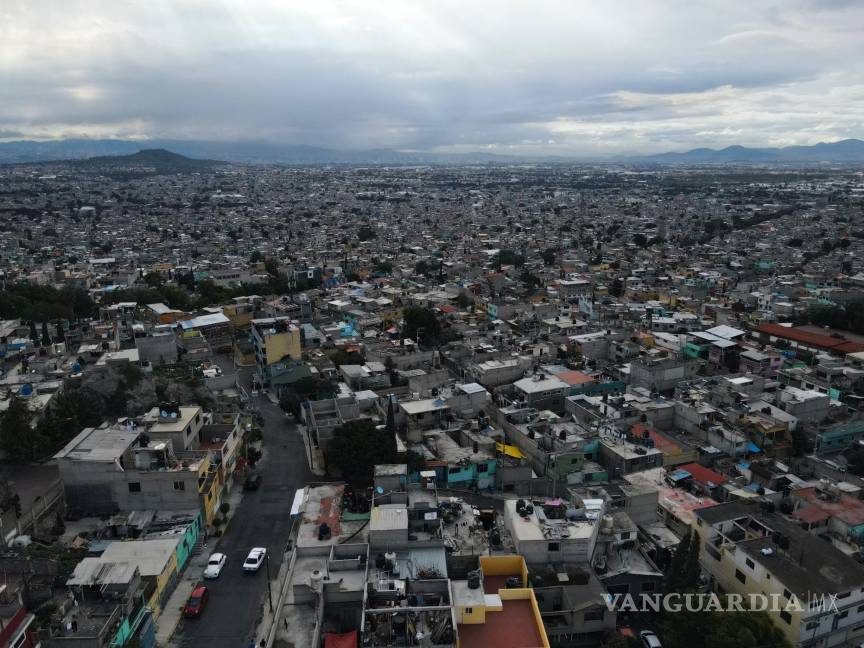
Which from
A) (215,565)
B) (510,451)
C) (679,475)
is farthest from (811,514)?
(215,565)

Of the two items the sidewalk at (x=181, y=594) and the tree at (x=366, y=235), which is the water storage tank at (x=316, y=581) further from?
the tree at (x=366, y=235)

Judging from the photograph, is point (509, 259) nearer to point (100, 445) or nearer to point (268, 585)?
point (100, 445)

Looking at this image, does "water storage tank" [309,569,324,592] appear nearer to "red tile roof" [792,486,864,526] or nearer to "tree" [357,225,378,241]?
"red tile roof" [792,486,864,526]

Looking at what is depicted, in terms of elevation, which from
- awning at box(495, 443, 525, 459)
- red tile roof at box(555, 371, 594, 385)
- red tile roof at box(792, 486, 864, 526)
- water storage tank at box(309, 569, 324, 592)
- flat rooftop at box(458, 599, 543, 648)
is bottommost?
awning at box(495, 443, 525, 459)

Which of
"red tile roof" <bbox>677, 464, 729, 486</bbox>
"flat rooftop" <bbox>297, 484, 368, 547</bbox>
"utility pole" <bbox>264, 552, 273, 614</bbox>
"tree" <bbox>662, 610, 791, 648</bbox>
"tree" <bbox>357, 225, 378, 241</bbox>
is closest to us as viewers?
"tree" <bbox>662, 610, 791, 648</bbox>

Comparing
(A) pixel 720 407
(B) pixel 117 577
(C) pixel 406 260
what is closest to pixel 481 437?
(A) pixel 720 407

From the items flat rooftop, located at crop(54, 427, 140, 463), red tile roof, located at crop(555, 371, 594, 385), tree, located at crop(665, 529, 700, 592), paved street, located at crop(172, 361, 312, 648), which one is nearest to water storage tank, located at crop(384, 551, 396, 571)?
paved street, located at crop(172, 361, 312, 648)
